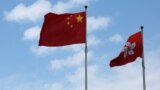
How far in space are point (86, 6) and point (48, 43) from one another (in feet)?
12.8

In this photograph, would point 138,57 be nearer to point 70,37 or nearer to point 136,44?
point 136,44

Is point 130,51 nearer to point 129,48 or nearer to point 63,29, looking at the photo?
point 129,48

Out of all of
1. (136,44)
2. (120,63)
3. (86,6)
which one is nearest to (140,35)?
(136,44)

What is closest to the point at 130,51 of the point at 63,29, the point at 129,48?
the point at 129,48

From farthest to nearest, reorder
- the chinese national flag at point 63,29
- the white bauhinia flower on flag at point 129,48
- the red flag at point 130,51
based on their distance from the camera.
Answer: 1. the white bauhinia flower on flag at point 129,48
2. the red flag at point 130,51
3. the chinese national flag at point 63,29

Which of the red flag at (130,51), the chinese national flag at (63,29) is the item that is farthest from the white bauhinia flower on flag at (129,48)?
the chinese national flag at (63,29)

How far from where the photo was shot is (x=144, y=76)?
30422mm

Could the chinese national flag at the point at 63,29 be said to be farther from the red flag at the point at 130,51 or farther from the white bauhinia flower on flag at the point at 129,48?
the white bauhinia flower on flag at the point at 129,48

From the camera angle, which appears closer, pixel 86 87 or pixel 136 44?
pixel 86 87

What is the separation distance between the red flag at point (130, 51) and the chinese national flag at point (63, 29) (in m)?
3.19

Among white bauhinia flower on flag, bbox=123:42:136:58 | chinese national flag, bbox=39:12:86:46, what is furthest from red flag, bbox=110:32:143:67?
chinese national flag, bbox=39:12:86:46

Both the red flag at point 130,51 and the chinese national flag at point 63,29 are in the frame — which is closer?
the chinese national flag at point 63,29

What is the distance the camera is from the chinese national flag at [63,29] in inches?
1190

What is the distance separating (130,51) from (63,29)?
531 centimetres
